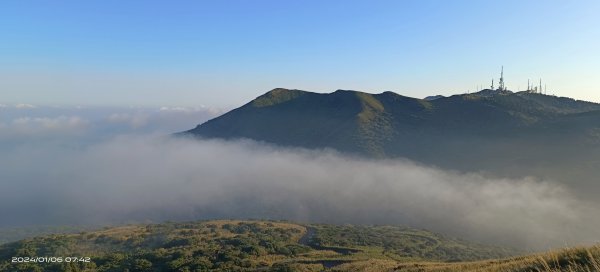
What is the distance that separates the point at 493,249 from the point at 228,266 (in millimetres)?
130138

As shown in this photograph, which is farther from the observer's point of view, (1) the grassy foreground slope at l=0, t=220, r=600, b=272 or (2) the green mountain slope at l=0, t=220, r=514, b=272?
(2) the green mountain slope at l=0, t=220, r=514, b=272

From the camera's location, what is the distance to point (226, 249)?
98.1m

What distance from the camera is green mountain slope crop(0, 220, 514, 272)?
79938 mm

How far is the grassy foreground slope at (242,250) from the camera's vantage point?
254ft

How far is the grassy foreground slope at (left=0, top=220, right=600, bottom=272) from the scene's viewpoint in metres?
77.4

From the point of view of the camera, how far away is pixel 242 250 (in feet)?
320

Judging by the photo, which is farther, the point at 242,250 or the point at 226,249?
the point at 226,249

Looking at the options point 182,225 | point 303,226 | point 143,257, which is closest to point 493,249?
point 303,226

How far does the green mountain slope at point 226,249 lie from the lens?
7994 centimetres

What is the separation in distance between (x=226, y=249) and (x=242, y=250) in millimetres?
3833

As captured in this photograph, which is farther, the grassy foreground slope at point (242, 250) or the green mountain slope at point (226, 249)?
the green mountain slope at point (226, 249)

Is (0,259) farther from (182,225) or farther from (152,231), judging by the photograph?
(182,225)

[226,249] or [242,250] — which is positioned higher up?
[226,249]

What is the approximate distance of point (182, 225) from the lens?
16800 centimetres
